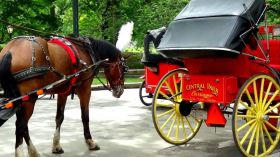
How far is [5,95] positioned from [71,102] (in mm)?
7474

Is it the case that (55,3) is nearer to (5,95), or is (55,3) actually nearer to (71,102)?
(71,102)

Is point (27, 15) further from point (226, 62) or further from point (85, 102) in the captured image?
point (226, 62)

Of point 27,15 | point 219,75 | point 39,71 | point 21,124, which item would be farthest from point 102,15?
point 21,124

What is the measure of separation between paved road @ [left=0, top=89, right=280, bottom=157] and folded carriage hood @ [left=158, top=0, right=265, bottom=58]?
5.25ft

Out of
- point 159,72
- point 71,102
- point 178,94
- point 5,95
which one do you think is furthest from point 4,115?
point 71,102

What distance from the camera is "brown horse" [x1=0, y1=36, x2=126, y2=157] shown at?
546 centimetres

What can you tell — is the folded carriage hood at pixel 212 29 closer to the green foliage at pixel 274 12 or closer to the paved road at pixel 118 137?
the paved road at pixel 118 137

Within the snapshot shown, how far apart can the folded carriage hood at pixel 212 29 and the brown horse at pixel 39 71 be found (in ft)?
4.23

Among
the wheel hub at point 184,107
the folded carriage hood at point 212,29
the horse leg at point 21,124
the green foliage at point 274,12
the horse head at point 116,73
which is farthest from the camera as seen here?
the green foliage at point 274,12

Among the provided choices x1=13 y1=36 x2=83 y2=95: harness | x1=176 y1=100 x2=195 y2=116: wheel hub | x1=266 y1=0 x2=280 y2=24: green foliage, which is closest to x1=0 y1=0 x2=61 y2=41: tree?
x1=266 y1=0 x2=280 y2=24: green foliage

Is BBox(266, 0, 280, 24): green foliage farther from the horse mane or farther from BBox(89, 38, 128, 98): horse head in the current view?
the horse mane

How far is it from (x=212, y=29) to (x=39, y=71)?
2459mm

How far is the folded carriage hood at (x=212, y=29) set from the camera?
5832mm

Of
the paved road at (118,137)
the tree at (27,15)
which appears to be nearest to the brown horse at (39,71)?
the paved road at (118,137)
